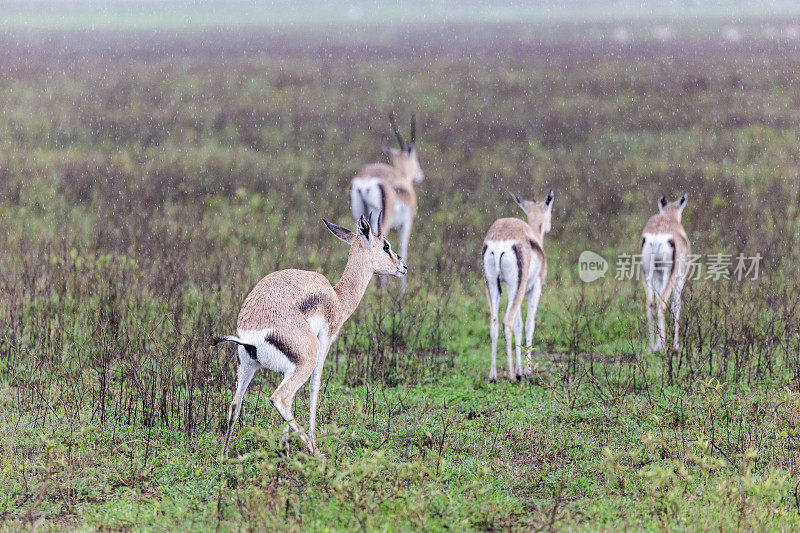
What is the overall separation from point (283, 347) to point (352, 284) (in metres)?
1.20

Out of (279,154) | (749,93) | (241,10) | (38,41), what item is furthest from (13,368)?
(241,10)

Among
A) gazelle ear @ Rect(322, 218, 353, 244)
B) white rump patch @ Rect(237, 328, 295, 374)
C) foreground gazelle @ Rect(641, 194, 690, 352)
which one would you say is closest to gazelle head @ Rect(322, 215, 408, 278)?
gazelle ear @ Rect(322, 218, 353, 244)

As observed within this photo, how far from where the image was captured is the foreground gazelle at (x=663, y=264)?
981cm

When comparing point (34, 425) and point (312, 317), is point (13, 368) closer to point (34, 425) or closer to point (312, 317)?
point (34, 425)

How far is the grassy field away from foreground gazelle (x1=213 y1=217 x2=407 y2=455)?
43cm

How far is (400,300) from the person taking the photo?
405 inches

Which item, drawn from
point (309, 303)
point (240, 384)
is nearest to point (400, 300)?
point (309, 303)

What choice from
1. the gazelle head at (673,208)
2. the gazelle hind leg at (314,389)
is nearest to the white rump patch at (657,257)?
the gazelle head at (673,208)

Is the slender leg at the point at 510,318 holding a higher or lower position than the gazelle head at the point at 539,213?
lower

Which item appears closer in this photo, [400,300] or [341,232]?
[341,232]

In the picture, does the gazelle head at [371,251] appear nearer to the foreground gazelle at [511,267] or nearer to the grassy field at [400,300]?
the grassy field at [400,300]

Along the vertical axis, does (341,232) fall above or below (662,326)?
above

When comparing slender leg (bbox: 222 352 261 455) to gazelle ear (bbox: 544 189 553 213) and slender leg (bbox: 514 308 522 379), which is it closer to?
slender leg (bbox: 514 308 522 379)

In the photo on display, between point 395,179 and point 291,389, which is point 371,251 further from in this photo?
point 395,179
